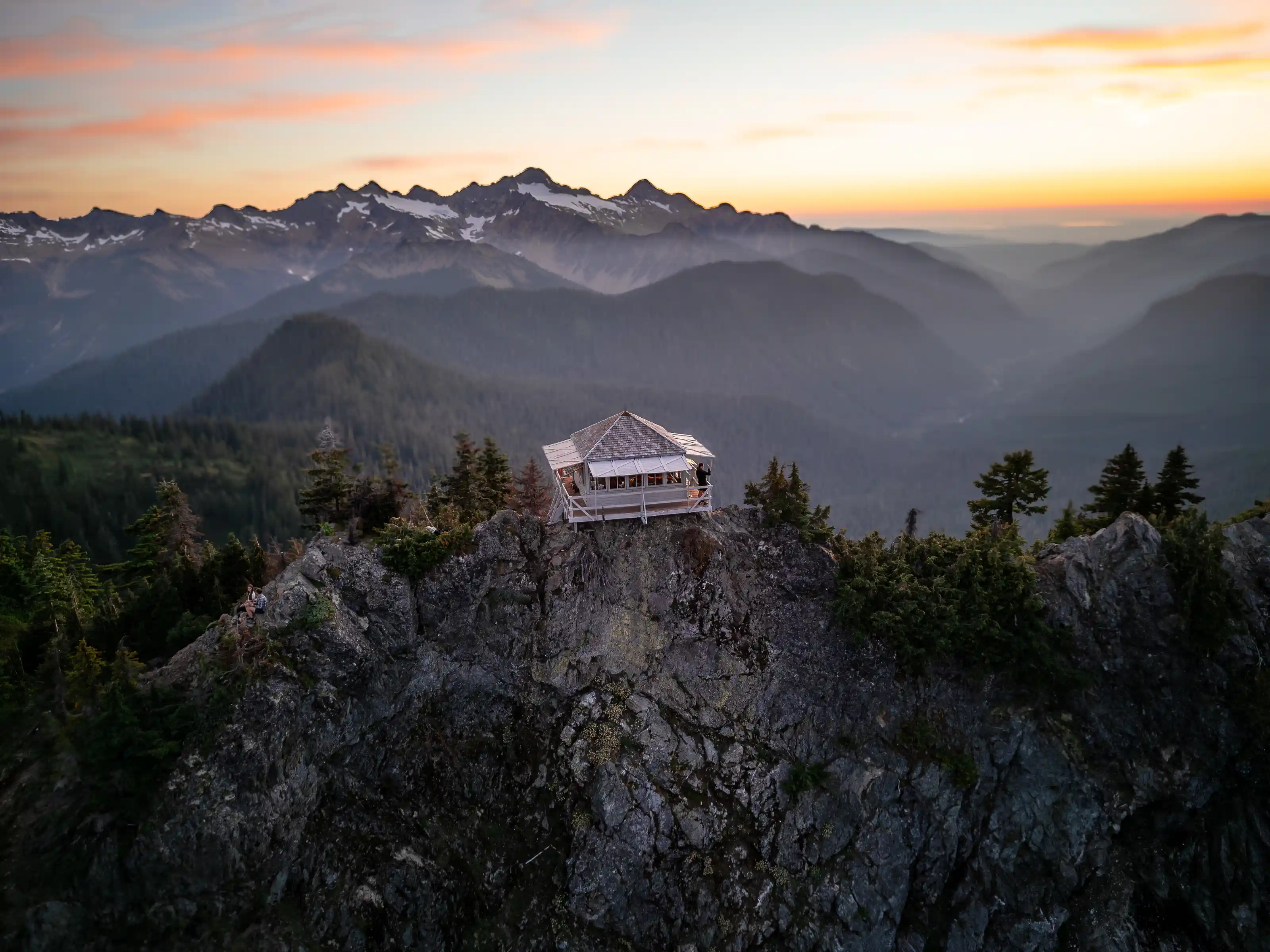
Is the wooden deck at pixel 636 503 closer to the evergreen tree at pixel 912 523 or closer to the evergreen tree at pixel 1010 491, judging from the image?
the evergreen tree at pixel 912 523

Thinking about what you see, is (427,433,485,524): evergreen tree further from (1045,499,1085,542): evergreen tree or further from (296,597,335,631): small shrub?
(1045,499,1085,542): evergreen tree

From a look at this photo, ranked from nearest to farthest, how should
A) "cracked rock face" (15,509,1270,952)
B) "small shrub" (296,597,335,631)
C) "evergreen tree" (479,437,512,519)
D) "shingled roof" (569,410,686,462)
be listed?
"cracked rock face" (15,509,1270,952)
"small shrub" (296,597,335,631)
"shingled roof" (569,410,686,462)
"evergreen tree" (479,437,512,519)

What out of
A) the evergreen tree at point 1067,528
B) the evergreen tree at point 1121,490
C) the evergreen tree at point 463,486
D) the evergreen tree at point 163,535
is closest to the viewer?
the evergreen tree at point 1121,490

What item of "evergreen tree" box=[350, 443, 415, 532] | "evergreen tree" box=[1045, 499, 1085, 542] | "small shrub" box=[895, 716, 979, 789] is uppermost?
"evergreen tree" box=[350, 443, 415, 532]

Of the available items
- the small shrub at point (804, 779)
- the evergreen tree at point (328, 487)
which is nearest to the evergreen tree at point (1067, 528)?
the small shrub at point (804, 779)

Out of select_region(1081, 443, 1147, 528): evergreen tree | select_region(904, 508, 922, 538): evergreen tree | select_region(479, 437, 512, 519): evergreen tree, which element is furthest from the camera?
select_region(479, 437, 512, 519): evergreen tree

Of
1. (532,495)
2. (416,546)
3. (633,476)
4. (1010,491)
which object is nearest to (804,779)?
(633,476)

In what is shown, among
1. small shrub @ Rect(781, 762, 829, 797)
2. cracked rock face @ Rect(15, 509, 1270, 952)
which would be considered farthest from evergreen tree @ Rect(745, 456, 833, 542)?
small shrub @ Rect(781, 762, 829, 797)
